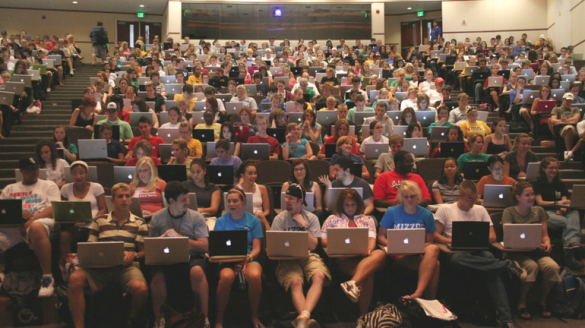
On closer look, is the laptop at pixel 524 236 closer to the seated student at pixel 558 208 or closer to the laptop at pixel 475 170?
the seated student at pixel 558 208

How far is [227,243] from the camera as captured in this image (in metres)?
4.22

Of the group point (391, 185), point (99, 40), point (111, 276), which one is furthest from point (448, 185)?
point (99, 40)

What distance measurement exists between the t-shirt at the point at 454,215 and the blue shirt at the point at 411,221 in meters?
0.16

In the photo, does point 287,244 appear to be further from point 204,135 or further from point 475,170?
point 204,135

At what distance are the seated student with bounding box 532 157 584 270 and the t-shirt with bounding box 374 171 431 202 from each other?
108 centimetres

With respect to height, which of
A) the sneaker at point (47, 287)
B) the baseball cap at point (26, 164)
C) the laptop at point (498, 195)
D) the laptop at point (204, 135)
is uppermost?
the laptop at point (204, 135)

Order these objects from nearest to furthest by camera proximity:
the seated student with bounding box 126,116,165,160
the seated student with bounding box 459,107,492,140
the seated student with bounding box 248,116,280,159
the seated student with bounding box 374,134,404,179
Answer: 1. the seated student with bounding box 374,134,404,179
2. the seated student with bounding box 126,116,165,160
3. the seated student with bounding box 248,116,280,159
4. the seated student with bounding box 459,107,492,140

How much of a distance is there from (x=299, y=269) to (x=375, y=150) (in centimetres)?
266

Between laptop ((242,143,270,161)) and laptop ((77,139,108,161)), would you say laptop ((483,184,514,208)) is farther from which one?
laptop ((77,139,108,161))

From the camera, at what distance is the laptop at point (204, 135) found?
283 inches

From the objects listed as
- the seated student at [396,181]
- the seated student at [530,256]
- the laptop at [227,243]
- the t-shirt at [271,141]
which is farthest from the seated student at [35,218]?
the seated student at [530,256]

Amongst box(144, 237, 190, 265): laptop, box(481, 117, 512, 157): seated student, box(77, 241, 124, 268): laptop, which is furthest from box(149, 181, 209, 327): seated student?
box(481, 117, 512, 157): seated student

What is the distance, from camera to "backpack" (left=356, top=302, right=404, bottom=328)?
401cm

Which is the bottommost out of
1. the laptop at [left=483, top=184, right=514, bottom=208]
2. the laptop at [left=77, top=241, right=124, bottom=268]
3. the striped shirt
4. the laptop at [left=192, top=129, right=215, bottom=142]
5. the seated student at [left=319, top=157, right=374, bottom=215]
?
the laptop at [left=77, top=241, right=124, bottom=268]
